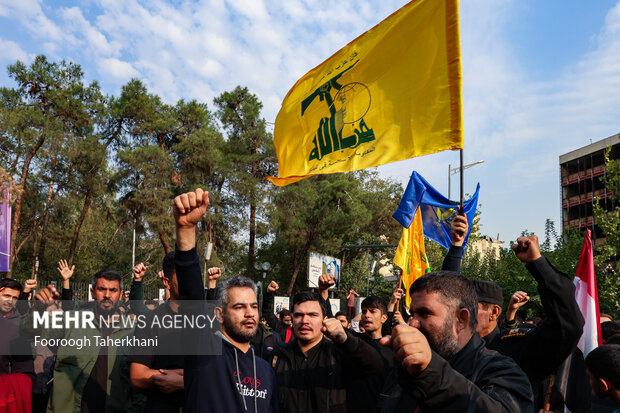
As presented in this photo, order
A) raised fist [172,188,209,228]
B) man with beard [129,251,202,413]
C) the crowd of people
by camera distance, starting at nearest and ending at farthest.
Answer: the crowd of people → raised fist [172,188,209,228] → man with beard [129,251,202,413]

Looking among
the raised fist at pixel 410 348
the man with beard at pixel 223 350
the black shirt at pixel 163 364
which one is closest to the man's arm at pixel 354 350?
the man with beard at pixel 223 350

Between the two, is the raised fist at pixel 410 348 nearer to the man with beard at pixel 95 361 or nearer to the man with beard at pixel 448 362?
the man with beard at pixel 448 362

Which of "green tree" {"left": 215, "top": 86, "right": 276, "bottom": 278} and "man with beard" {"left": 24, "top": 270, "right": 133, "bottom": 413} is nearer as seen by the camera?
"man with beard" {"left": 24, "top": 270, "right": 133, "bottom": 413}

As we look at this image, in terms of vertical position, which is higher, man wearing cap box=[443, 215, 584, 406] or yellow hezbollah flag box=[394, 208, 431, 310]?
yellow hezbollah flag box=[394, 208, 431, 310]

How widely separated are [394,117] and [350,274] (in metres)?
34.0

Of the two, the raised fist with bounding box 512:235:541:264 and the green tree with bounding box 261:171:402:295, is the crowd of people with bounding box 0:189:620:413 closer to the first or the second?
the raised fist with bounding box 512:235:541:264

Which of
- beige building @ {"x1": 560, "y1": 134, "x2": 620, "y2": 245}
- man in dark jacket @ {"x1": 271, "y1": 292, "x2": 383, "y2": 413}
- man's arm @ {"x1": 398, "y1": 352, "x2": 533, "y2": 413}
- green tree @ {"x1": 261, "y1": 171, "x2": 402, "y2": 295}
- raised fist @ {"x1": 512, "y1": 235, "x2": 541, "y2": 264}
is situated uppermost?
beige building @ {"x1": 560, "y1": 134, "x2": 620, "y2": 245}

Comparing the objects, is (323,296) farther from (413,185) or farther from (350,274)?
(350,274)

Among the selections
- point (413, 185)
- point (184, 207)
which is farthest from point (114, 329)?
point (413, 185)

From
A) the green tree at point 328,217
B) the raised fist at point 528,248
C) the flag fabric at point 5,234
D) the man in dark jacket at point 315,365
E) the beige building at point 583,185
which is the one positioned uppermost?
the beige building at point 583,185

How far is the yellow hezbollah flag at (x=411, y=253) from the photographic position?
8.23 m

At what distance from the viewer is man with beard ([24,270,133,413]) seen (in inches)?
159

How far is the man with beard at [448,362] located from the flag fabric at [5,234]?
1186cm

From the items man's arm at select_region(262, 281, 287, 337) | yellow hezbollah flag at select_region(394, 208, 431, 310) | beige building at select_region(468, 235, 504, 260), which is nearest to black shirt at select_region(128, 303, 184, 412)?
man's arm at select_region(262, 281, 287, 337)
